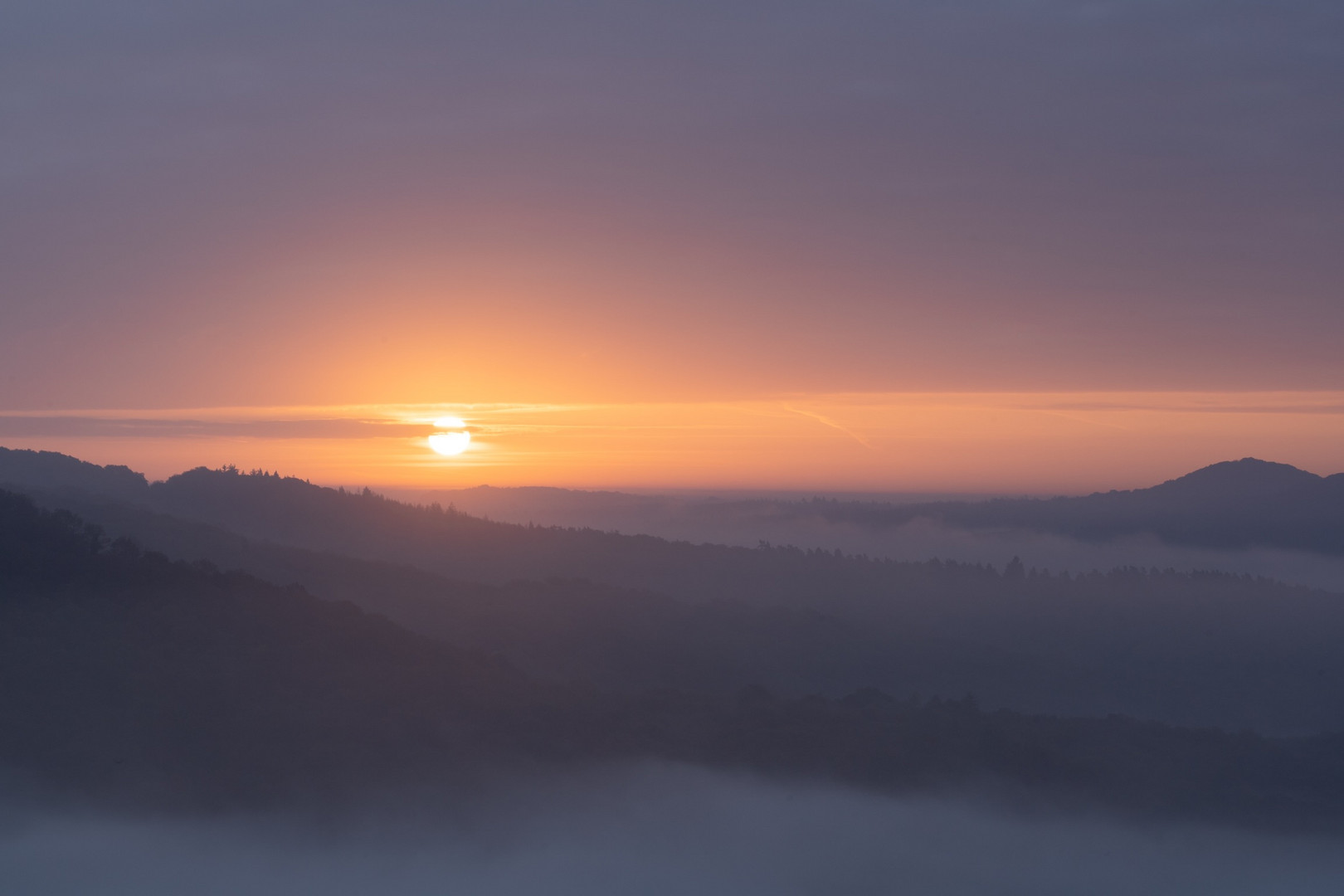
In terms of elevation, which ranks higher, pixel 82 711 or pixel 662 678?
pixel 82 711

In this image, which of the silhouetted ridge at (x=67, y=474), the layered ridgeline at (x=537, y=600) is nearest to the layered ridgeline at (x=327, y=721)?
the layered ridgeline at (x=537, y=600)

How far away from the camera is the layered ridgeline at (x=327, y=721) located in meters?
54.4

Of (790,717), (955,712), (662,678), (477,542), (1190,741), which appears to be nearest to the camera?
(790,717)

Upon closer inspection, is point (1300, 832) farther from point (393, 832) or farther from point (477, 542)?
point (477, 542)

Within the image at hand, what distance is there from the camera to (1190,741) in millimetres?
116062

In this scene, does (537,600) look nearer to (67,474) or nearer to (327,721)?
(67,474)

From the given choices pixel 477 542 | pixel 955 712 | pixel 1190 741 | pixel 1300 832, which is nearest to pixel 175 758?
pixel 955 712

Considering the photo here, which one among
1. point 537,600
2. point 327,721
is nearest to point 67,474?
point 537,600

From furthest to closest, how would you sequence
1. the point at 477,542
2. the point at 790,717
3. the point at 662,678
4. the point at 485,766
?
the point at 477,542 < the point at 662,678 < the point at 790,717 < the point at 485,766

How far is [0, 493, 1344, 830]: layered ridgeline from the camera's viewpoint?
54.4 metres

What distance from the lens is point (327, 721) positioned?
2499 inches

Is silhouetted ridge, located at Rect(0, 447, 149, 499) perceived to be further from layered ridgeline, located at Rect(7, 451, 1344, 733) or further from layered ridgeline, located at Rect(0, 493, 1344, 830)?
layered ridgeline, located at Rect(0, 493, 1344, 830)

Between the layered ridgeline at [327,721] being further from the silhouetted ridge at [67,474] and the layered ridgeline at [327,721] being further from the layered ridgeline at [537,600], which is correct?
the silhouetted ridge at [67,474]

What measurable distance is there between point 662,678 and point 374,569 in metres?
35.2
